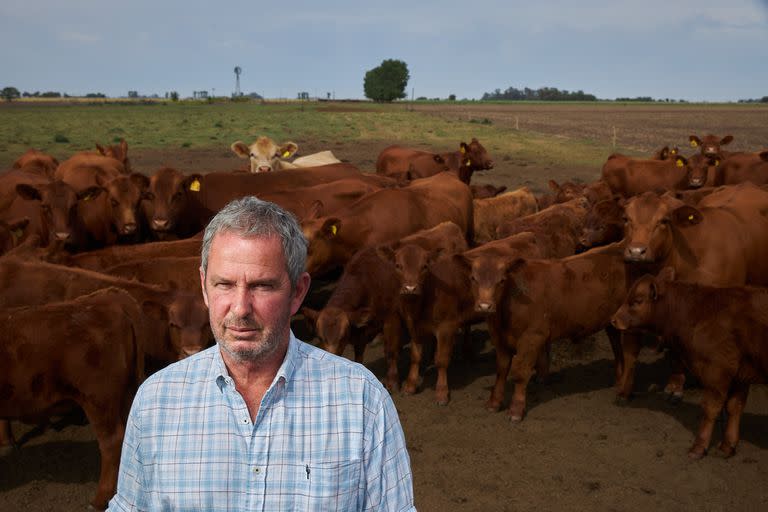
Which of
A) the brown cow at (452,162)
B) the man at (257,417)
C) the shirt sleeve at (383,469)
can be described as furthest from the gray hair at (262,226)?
the brown cow at (452,162)

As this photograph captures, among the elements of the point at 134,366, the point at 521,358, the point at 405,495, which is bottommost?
the point at 521,358

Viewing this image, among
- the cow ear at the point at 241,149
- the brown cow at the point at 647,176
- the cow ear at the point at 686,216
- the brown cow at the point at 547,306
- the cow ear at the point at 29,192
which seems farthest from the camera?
the cow ear at the point at 241,149

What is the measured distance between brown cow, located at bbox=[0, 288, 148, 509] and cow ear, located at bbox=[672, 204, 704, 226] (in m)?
4.97

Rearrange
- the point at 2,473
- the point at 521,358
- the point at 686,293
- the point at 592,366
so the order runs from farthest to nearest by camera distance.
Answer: the point at 592,366, the point at 521,358, the point at 686,293, the point at 2,473

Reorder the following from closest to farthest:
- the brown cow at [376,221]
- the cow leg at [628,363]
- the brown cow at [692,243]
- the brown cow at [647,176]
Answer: the cow leg at [628,363] < the brown cow at [692,243] < the brown cow at [376,221] < the brown cow at [647,176]

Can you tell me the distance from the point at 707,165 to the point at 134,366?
10788 millimetres

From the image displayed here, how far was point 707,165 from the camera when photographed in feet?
41.7

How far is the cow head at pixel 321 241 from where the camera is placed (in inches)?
321

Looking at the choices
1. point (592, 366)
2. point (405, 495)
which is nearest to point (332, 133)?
point (592, 366)

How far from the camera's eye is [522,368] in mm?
6449

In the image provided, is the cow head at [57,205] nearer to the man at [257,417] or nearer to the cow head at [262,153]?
the cow head at [262,153]

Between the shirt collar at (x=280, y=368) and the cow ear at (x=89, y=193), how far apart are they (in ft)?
24.2

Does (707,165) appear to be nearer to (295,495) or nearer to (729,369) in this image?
(729,369)

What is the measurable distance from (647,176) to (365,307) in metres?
8.14
